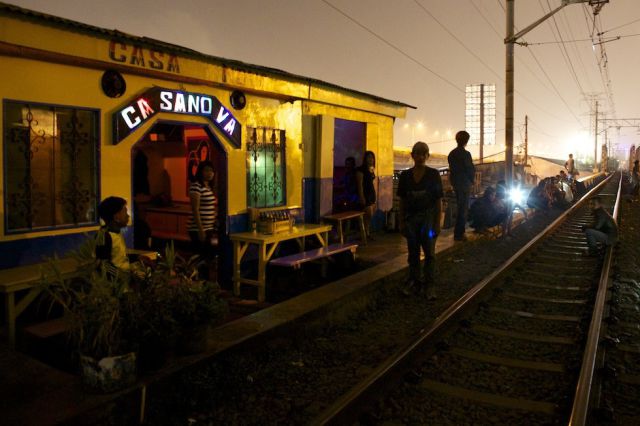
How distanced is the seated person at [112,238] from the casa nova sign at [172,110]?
188 cm

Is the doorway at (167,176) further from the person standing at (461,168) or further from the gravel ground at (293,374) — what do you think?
the person standing at (461,168)

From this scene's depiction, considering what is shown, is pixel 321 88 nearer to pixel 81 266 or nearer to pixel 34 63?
pixel 34 63

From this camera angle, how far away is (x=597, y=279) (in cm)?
873

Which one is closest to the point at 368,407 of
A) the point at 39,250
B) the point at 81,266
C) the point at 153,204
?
the point at 81,266

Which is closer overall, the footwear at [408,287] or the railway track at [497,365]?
the railway track at [497,365]

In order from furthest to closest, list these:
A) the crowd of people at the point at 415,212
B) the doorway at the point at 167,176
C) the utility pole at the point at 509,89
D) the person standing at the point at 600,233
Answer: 1. the utility pole at the point at 509,89
2. the person standing at the point at 600,233
3. the doorway at the point at 167,176
4. the crowd of people at the point at 415,212

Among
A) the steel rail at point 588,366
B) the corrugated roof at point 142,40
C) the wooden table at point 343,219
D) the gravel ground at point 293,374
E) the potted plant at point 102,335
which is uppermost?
the corrugated roof at point 142,40

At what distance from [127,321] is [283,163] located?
5994 mm

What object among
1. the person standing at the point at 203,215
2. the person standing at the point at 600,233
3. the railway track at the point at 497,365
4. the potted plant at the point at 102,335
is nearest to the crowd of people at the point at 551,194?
the person standing at the point at 600,233

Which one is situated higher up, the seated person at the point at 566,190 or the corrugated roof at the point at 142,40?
the corrugated roof at the point at 142,40

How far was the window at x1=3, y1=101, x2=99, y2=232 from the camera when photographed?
572 cm

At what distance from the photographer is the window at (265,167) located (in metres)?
8.98

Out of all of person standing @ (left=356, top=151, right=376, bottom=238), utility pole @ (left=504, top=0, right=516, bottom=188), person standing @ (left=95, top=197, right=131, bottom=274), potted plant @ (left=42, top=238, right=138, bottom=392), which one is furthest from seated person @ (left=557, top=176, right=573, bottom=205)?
potted plant @ (left=42, top=238, right=138, bottom=392)

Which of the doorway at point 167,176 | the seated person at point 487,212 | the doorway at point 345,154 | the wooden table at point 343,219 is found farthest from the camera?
the seated person at point 487,212
